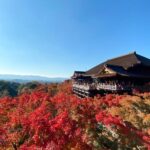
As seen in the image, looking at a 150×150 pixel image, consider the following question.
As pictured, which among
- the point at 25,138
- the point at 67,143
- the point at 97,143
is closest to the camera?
the point at 67,143

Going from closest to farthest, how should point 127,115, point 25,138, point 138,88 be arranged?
point 25,138 < point 127,115 < point 138,88

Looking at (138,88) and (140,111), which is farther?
(138,88)

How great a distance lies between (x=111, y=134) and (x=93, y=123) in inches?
55.3

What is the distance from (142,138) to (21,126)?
857 cm

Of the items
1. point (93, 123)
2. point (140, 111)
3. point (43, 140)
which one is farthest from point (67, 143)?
point (140, 111)

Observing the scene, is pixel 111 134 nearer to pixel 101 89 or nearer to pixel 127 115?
pixel 127 115

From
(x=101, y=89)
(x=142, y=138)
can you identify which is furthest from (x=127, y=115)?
(x=101, y=89)

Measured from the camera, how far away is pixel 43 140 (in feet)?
36.6

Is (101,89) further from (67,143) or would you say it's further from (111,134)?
(67,143)

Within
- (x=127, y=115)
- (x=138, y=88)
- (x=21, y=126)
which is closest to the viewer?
(x=21, y=126)

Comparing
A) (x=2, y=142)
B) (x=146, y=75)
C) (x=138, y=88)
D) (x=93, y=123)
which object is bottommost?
(x=2, y=142)

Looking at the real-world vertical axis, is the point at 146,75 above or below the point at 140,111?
above

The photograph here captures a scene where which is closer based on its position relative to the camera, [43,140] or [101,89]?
[43,140]

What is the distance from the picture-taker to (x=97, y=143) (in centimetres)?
1228
